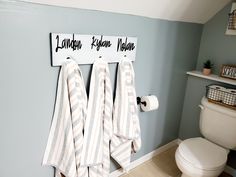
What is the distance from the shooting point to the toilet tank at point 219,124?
64.9 inches

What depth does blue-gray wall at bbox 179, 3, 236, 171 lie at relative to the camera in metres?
1.87

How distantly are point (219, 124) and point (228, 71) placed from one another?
492 millimetres

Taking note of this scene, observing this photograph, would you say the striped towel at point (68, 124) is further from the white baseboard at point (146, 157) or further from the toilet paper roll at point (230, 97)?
the toilet paper roll at point (230, 97)

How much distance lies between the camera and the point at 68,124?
3.92ft

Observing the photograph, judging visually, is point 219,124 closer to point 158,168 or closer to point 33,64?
point 158,168

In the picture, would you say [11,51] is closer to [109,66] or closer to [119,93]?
[109,66]

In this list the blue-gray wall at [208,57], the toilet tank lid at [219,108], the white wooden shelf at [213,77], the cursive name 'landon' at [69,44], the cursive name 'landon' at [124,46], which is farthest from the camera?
the blue-gray wall at [208,57]

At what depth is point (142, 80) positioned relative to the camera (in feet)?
5.56

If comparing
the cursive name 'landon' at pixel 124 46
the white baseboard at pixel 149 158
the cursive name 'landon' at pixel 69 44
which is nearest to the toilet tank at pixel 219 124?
the white baseboard at pixel 149 158

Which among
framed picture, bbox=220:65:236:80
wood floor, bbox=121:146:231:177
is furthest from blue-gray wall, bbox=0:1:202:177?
wood floor, bbox=121:146:231:177

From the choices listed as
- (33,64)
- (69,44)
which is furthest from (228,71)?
(33,64)

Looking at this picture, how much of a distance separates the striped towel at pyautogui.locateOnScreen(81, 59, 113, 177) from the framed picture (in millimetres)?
1140

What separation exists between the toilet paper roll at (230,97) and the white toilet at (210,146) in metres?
0.06

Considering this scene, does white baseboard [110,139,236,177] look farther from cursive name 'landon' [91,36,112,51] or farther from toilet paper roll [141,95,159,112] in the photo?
cursive name 'landon' [91,36,112,51]
